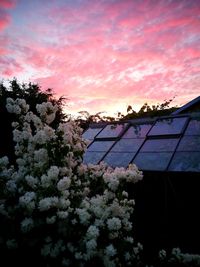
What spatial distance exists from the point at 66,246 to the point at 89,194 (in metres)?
1.53

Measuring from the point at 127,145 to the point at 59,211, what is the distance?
489cm

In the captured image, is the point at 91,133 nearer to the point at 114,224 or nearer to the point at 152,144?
the point at 152,144

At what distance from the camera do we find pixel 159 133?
8602mm

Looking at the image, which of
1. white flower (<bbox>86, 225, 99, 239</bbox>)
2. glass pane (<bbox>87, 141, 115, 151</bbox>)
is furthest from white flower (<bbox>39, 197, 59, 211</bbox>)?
glass pane (<bbox>87, 141, 115, 151</bbox>)

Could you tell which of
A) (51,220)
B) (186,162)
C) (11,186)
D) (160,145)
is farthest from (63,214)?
(160,145)

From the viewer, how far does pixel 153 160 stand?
7617mm

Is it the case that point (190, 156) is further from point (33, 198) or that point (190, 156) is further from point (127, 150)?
point (33, 198)

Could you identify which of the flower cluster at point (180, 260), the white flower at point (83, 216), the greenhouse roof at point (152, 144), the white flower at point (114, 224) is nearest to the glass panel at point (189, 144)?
the greenhouse roof at point (152, 144)

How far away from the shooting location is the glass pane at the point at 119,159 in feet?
26.4

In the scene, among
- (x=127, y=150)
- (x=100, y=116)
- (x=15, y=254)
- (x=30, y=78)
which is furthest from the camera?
(x=100, y=116)

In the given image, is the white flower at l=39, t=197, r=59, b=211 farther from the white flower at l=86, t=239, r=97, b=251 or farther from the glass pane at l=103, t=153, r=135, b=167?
the glass pane at l=103, t=153, r=135, b=167

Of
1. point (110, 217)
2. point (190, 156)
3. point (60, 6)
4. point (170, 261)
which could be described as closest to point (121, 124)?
point (190, 156)

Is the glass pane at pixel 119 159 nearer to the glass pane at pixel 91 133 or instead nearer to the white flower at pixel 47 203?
the glass pane at pixel 91 133

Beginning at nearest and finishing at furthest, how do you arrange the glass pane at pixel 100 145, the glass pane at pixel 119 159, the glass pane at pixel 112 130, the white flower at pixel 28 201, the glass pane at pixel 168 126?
the white flower at pixel 28 201
the glass pane at pixel 119 159
the glass pane at pixel 168 126
the glass pane at pixel 100 145
the glass pane at pixel 112 130
